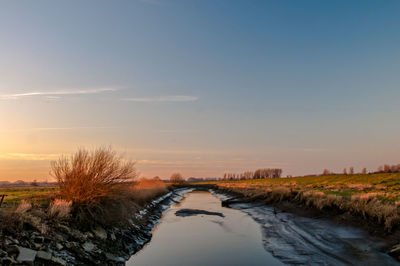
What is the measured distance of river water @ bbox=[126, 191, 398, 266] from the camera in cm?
1334

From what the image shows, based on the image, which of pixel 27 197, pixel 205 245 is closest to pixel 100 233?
pixel 205 245

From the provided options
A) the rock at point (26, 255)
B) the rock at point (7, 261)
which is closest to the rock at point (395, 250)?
the rock at point (26, 255)

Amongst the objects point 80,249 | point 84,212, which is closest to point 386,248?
point 80,249

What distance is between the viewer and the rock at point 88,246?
11.4m

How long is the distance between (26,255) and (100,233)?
16.3ft

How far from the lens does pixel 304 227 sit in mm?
20859

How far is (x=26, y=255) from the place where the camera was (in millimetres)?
8531

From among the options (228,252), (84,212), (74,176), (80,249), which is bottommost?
(228,252)

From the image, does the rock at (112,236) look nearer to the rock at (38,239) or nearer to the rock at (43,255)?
the rock at (38,239)

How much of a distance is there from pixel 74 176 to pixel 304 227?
16.2 meters

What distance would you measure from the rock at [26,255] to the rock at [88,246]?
2755 millimetres

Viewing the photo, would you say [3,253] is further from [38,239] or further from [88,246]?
[88,246]

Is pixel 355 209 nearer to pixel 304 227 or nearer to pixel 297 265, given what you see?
pixel 304 227

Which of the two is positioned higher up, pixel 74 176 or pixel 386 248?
pixel 74 176
